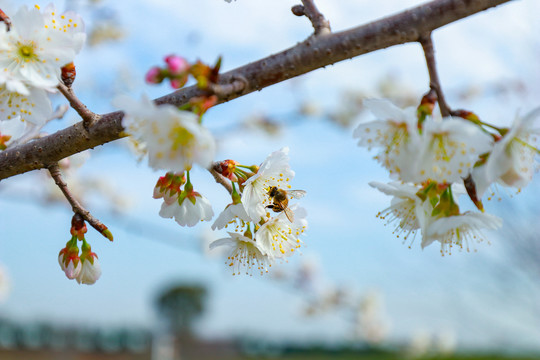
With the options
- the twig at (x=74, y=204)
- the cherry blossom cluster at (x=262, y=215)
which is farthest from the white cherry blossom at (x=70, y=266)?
the cherry blossom cluster at (x=262, y=215)

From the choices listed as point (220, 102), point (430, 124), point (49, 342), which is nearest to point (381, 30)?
point (430, 124)

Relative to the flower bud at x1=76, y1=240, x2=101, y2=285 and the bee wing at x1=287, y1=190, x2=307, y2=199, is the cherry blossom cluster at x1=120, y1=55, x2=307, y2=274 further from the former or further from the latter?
A: the flower bud at x1=76, y1=240, x2=101, y2=285

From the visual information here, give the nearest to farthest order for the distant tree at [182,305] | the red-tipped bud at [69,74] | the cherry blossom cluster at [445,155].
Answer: the cherry blossom cluster at [445,155], the red-tipped bud at [69,74], the distant tree at [182,305]

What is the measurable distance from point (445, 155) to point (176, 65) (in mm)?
458

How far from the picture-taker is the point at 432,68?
840 mm

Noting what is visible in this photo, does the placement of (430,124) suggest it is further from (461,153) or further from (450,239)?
(450,239)

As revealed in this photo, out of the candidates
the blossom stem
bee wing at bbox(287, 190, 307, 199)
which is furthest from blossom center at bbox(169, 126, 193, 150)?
the blossom stem

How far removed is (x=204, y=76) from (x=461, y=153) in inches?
17.3

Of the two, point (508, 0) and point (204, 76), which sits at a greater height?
point (508, 0)

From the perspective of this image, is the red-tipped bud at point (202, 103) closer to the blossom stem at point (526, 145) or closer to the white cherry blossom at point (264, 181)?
the white cherry blossom at point (264, 181)

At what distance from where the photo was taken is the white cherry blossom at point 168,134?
724 millimetres

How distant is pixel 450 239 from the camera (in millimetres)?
1079

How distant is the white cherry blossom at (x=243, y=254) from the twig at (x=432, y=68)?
51cm

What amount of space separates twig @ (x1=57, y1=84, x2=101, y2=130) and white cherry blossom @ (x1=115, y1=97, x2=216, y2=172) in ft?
0.44
